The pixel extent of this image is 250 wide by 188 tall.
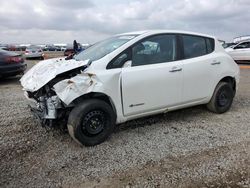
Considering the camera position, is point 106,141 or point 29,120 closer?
point 106,141

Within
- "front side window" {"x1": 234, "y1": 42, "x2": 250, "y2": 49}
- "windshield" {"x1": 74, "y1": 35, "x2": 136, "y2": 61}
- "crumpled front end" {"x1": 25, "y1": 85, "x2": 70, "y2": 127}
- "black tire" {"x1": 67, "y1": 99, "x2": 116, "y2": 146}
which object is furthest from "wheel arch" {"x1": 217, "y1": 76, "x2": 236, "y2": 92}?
A: "front side window" {"x1": 234, "y1": 42, "x2": 250, "y2": 49}

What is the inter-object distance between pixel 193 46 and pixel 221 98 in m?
1.21

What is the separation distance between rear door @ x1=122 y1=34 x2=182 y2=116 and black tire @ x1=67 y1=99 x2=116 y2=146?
0.33m

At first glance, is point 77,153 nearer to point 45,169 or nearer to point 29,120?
point 45,169

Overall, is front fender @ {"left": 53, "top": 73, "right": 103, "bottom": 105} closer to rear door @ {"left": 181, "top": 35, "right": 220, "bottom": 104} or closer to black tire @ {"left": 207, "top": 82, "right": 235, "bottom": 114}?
rear door @ {"left": 181, "top": 35, "right": 220, "bottom": 104}

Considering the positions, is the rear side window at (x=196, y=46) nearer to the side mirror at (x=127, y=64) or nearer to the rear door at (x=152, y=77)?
the rear door at (x=152, y=77)

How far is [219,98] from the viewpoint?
5.15 meters

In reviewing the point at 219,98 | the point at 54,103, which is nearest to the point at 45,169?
the point at 54,103

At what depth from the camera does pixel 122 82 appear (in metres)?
3.85

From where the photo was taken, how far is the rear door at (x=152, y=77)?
3.95m

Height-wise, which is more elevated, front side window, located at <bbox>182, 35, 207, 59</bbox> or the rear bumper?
front side window, located at <bbox>182, 35, 207, 59</bbox>

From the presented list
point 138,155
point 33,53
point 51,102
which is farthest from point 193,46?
point 33,53

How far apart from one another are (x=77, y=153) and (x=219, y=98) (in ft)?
9.91

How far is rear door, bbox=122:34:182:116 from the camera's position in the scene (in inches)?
155
